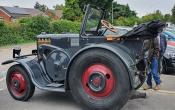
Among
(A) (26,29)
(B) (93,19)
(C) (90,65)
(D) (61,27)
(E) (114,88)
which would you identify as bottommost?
(E) (114,88)

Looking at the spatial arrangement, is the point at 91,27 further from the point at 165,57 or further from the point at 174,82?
the point at 165,57

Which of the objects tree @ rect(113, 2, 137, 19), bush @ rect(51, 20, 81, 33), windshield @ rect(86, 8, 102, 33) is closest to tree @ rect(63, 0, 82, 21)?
bush @ rect(51, 20, 81, 33)

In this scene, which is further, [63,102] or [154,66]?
[154,66]

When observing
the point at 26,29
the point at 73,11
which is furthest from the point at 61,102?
the point at 73,11

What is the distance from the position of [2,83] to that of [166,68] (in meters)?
5.47

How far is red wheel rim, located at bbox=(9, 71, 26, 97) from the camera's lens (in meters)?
8.03

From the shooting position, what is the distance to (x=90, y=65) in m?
6.97

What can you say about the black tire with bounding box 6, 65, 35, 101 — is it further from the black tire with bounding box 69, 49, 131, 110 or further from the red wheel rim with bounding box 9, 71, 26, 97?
the black tire with bounding box 69, 49, 131, 110

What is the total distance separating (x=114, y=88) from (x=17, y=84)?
2404 mm

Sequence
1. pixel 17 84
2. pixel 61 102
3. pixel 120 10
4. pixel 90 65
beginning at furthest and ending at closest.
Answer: pixel 120 10, pixel 17 84, pixel 61 102, pixel 90 65

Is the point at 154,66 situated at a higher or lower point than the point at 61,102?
higher

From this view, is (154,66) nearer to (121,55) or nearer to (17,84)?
(121,55)

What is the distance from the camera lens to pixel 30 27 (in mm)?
31734

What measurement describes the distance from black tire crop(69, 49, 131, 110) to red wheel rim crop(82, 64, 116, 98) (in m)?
0.06
